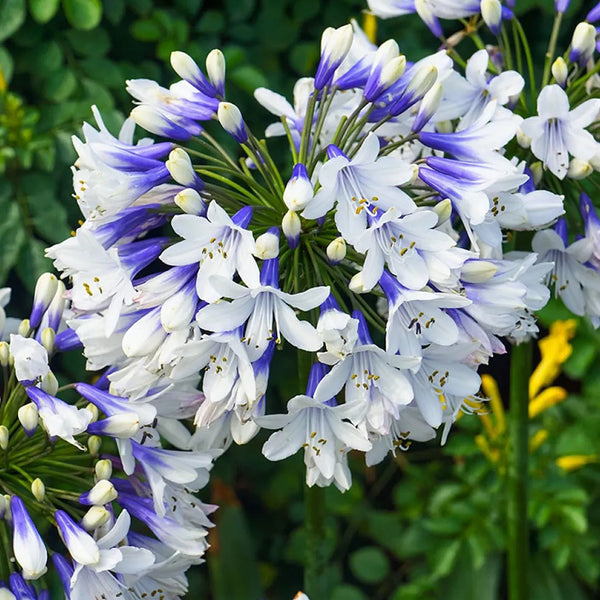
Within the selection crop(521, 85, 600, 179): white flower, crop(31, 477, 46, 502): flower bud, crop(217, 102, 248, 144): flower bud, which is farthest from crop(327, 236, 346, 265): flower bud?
crop(31, 477, 46, 502): flower bud

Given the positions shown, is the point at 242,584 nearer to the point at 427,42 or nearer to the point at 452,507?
the point at 452,507

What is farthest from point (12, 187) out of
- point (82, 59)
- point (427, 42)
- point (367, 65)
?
point (427, 42)

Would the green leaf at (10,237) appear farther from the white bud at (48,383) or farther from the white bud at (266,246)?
the white bud at (266,246)

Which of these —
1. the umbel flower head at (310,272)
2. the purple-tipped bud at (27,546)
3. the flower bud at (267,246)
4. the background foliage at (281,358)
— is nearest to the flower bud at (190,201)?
the umbel flower head at (310,272)

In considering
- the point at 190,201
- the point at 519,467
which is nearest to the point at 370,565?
the point at 519,467

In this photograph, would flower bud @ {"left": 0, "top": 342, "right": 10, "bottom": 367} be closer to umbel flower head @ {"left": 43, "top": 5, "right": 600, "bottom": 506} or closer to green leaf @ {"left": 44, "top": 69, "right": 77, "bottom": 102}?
umbel flower head @ {"left": 43, "top": 5, "right": 600, "bottom": 506}

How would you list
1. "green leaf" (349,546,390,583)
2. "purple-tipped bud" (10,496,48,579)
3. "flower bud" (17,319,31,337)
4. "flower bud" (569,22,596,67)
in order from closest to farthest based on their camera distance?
"purple-tipped bud" (10,496,48,579) < "flower bud" (17,319,31,337) < "flower bud" (569,22,596,67) < "green leaf" (349,546,390,583)
